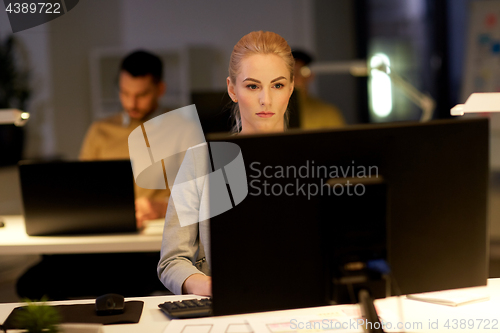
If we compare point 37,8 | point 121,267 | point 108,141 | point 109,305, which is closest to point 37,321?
point 109,305

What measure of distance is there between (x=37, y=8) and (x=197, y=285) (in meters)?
4.06

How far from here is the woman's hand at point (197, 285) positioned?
126 cm

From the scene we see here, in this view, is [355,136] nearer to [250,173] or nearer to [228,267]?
[250,173]

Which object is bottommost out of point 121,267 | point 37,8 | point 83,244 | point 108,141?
point 121,267

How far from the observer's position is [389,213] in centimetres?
86

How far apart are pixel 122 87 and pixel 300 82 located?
139 centimetres

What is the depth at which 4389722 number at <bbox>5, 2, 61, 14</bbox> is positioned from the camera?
394 cm

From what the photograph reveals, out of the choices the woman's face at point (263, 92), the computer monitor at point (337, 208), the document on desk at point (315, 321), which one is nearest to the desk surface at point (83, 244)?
the woman's face at point (263, 92)

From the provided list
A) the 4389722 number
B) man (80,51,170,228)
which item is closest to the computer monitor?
man (80,51,170,228)

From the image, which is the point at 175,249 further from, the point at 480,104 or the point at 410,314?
the point at 480,104

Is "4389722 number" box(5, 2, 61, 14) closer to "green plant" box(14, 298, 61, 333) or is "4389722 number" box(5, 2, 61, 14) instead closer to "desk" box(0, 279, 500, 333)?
"desk" box(0, 279, 500, 333)

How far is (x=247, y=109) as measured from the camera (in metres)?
1.35

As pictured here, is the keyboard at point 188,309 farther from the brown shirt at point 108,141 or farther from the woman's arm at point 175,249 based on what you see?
the brown shirt at point 108,141

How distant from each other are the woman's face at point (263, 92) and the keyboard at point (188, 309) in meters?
0.47
